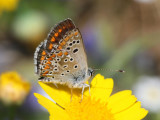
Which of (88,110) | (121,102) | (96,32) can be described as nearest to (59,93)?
(88,110)

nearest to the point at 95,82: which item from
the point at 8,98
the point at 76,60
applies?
the point at 76,60

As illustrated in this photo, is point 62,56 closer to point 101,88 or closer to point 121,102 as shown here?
point 101,88

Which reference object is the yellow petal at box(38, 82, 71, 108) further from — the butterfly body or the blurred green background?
the blurred green background

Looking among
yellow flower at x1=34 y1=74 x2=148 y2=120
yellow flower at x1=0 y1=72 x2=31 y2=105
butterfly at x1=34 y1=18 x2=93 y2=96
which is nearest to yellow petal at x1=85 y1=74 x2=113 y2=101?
yellow flower at x1=34 y1=74 x2=148 y2=120

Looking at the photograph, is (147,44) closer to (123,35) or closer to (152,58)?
(152,58)

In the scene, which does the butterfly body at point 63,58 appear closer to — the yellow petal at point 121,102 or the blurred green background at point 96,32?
the yellow petal at point 121,102

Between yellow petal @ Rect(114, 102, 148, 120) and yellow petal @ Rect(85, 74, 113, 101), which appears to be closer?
yellow petal @ Rect(114, 102, 148, 120)

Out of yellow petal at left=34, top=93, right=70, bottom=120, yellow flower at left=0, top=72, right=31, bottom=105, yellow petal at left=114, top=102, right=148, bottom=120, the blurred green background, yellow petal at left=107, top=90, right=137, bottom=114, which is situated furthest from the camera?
the blurred green background

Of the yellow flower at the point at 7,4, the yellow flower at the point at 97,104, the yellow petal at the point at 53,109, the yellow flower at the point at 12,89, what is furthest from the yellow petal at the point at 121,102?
the yellow flower at the point at 7,4
